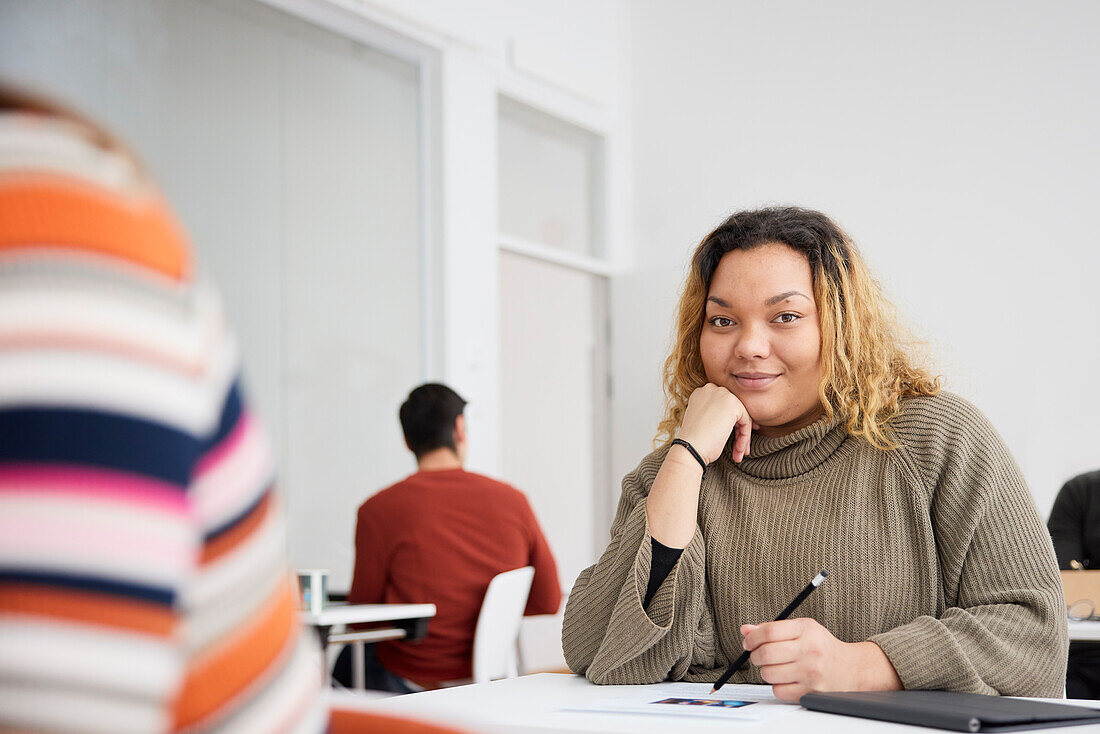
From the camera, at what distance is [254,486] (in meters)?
0.44

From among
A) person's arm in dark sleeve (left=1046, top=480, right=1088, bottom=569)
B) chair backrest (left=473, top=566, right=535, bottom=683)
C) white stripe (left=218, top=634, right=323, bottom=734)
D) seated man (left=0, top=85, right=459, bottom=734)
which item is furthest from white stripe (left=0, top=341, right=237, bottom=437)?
person's arm in dark sleeve (left=1046, top=480, right=1088, bottom=569)

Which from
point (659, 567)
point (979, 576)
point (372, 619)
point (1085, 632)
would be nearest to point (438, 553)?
point (372, 619)

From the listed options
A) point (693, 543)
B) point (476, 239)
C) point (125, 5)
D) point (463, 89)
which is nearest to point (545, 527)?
point (476, 239)

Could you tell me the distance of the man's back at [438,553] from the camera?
3457 millimetres

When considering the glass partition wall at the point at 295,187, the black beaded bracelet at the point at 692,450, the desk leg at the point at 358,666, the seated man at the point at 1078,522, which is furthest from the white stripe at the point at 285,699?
the seated man at the point at 1078,522

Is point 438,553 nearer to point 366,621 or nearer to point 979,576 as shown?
point 366,621

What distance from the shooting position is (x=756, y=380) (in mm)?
1750

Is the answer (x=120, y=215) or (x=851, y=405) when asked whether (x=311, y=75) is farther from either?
(x=120, y=215)

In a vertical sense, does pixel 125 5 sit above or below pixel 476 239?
above

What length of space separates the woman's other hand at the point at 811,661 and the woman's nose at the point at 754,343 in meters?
0.49

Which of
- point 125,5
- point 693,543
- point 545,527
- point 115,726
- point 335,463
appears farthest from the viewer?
point 545,527

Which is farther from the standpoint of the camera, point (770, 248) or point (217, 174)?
point (217, 174)

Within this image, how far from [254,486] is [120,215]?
12 cm

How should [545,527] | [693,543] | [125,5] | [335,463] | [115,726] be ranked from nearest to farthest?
[115,726] < [693,543] < [125,5] < [335,463] < [545,527]
